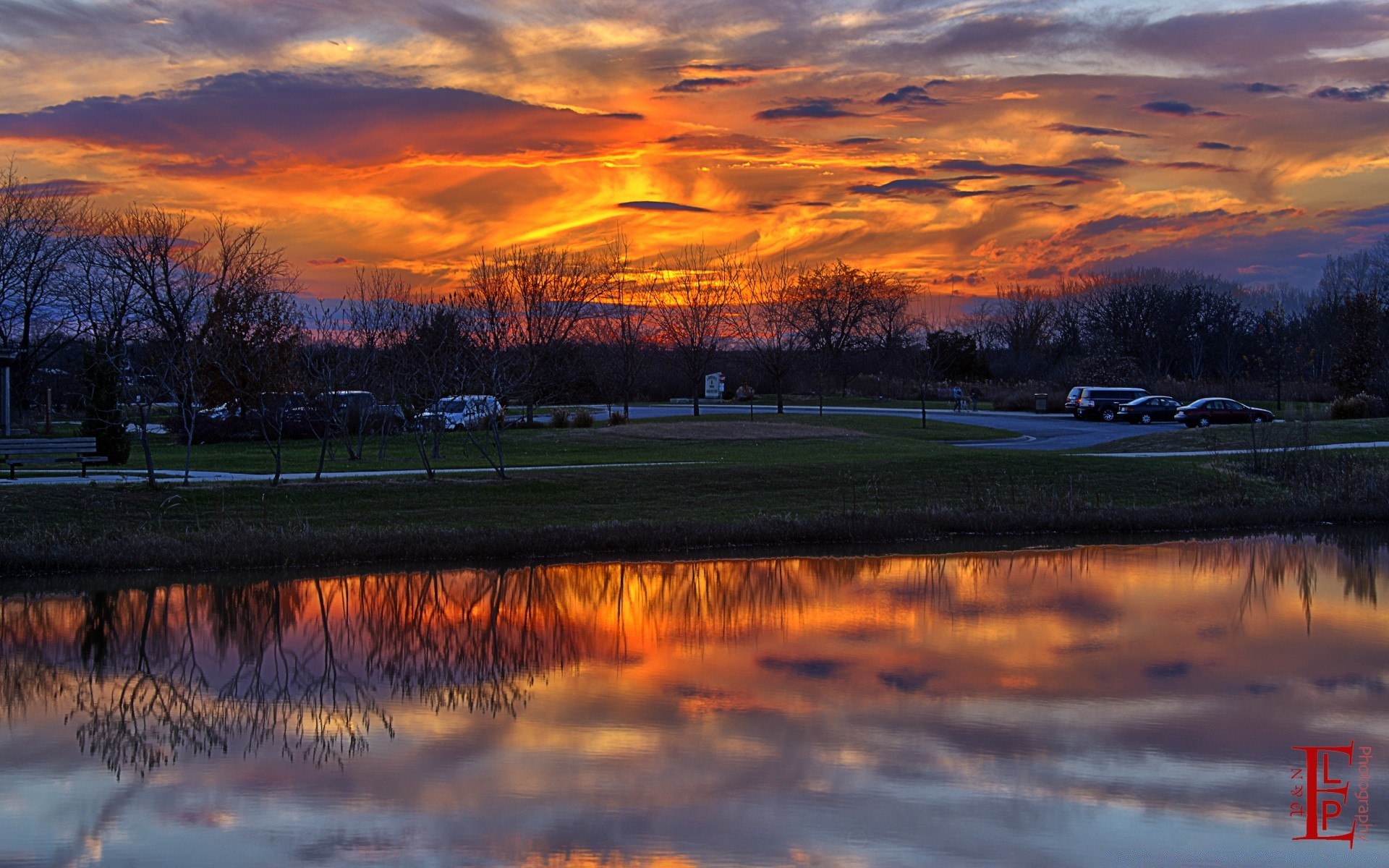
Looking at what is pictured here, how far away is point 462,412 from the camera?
35.4 meters

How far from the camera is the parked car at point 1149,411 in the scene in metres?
52.4

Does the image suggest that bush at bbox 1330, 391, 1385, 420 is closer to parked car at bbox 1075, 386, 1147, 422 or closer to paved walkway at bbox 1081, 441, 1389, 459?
parked car at bbox 1075, 386, 1147, 422

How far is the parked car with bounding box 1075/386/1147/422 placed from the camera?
5378 cm

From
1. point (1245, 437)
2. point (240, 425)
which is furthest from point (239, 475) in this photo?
point (1245, 437)

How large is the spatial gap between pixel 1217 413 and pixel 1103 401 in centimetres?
540

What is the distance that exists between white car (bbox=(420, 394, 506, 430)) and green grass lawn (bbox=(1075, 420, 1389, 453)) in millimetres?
17877

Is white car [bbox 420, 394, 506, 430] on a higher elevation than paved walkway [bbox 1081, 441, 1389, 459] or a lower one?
higher

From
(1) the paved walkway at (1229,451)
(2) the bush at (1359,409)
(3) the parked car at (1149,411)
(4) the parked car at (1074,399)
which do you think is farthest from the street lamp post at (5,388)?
(2) the bush at (1359,409)

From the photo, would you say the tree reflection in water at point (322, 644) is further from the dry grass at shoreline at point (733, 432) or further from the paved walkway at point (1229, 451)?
the dry grass at shoreline at point (733, 432)

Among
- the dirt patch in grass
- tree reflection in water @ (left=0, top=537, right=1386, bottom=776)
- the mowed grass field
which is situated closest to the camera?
tree reflection in water @ (left=0, top=537, right=1386, bottom=776)

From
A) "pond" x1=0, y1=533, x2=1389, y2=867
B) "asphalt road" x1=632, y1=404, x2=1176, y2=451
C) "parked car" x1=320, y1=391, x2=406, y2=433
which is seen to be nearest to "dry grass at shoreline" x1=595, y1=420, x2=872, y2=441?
"asphalt road" x1=632, y1=404, x2=1176, y2=451

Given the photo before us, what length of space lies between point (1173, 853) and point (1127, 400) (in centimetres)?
4880

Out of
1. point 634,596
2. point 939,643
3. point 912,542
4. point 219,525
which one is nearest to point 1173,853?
point 939,643

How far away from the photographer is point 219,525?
71.8 feet
